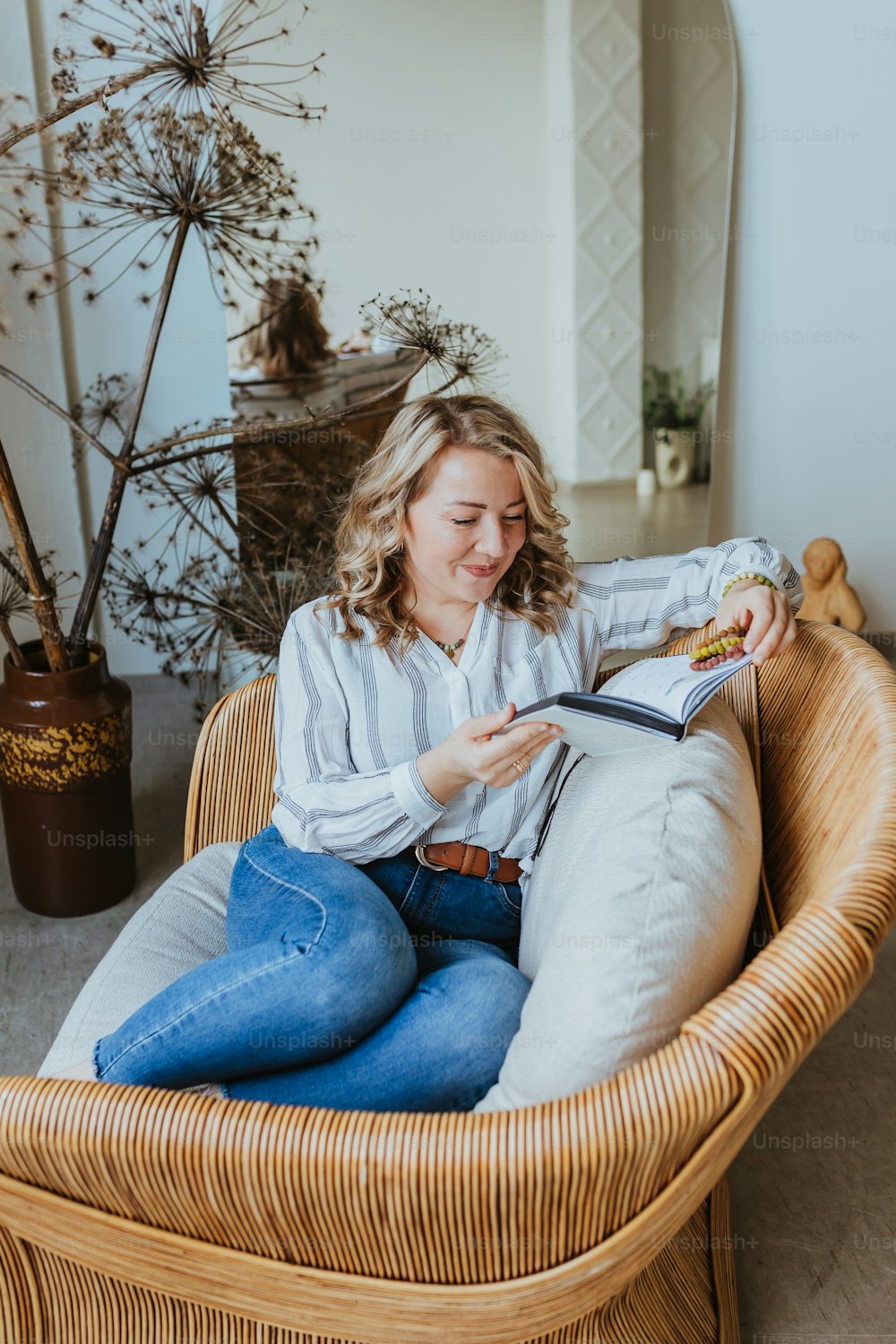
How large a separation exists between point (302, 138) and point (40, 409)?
3.50 ft

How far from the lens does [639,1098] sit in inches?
38.6

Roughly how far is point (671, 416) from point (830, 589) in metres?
0.67

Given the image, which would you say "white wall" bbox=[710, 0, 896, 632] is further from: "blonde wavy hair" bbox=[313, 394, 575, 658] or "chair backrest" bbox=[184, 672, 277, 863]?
"chair backrest" bbox=[184, 672, 277, 863]

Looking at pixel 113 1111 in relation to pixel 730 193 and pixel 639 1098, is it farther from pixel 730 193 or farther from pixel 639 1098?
pixel 730 193

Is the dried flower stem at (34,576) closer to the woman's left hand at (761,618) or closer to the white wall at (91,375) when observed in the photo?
the white wall at (91,375)

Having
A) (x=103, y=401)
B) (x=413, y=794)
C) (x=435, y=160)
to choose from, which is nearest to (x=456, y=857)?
(x=413, y=794)

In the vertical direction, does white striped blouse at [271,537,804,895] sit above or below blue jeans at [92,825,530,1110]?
above

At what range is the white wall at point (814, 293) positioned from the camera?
10.4 ft

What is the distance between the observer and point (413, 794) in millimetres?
1459

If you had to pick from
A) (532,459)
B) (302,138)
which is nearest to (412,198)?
(302,138)

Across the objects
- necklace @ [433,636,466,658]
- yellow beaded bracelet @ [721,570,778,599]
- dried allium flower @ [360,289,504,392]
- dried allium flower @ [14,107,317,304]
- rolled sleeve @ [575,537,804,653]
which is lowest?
necklace @ [433,636,466,658]

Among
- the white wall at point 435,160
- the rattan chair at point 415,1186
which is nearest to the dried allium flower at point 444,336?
the white wall at point 435,160

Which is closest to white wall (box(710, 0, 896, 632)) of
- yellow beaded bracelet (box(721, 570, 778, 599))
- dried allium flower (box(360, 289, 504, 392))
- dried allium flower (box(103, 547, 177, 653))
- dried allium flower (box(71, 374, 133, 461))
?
dried allium flower (box(360, 289, 504, 392))

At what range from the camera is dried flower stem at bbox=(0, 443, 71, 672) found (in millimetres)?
2201
